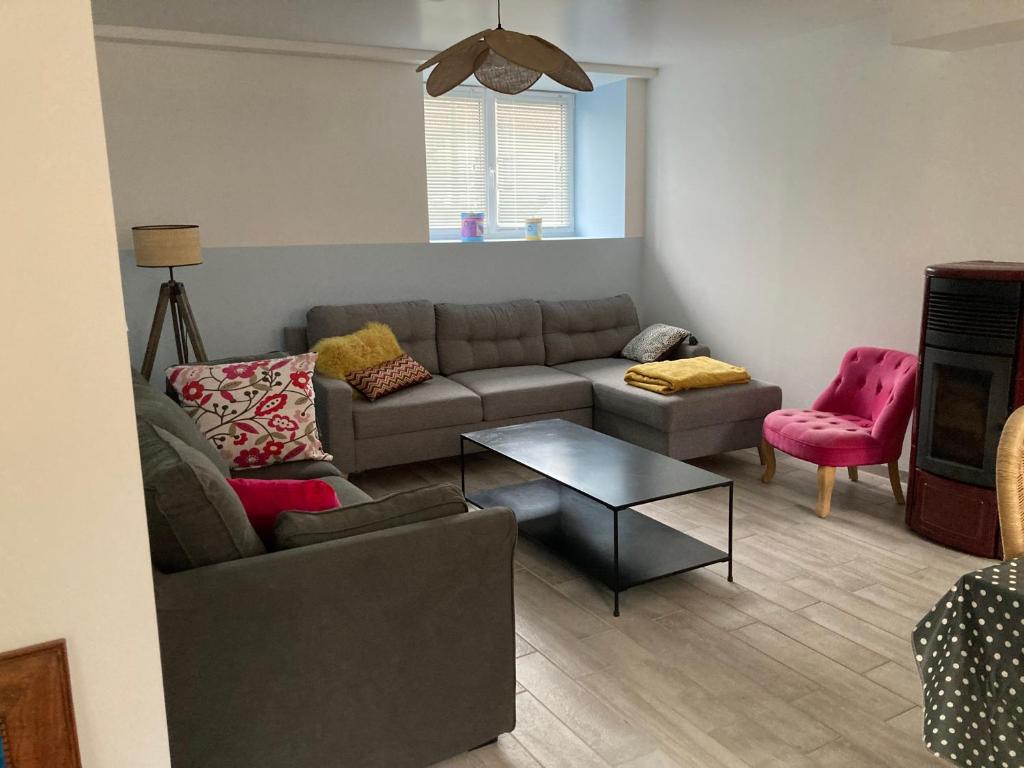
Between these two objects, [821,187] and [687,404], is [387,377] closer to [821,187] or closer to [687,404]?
[687,404]

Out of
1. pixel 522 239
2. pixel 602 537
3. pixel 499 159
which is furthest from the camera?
pixel 499 159

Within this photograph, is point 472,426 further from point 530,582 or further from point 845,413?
point 845,413

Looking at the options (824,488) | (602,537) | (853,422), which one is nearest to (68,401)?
(602,537)

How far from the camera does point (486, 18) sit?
4262 mm

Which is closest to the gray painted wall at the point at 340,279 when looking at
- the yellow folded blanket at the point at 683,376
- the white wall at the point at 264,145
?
the white wall at the point at 264,145

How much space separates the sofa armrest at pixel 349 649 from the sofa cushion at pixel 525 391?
254cm

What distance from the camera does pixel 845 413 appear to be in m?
4.42

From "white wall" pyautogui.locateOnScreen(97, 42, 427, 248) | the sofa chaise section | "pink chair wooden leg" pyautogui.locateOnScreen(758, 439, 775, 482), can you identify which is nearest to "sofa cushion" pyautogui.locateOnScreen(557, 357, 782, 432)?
the sofa chaise section

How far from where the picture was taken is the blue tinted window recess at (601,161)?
6.11 metres

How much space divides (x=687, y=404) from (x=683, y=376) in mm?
182

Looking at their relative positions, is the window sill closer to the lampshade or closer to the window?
the window

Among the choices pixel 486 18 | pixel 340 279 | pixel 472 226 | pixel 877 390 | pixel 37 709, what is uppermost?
pixel 486 18

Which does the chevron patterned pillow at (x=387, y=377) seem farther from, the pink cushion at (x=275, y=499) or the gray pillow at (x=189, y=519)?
the gray pillow at (x=189, y=519)

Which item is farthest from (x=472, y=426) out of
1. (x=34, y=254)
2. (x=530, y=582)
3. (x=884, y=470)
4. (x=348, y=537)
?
(x=34, y=254)
